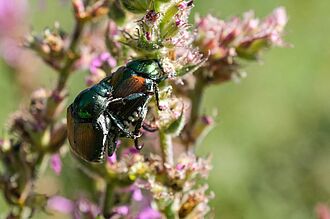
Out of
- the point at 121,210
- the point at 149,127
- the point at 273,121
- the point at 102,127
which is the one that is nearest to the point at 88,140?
the point at 102,127

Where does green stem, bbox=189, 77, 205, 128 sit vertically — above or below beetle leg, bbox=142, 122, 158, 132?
below

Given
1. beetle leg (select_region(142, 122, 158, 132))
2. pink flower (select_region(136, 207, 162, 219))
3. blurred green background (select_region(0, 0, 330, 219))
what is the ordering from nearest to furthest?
beetle leg (select_region(142, 122, 158, 132)) → pink flower (select_region(136, 207, 162, 219)) → blurred green background (select_region(0, 0, 330, 219))

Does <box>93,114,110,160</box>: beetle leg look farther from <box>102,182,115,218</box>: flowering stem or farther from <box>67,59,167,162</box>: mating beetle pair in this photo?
<box>102,182,115,218</box>: flowering stem

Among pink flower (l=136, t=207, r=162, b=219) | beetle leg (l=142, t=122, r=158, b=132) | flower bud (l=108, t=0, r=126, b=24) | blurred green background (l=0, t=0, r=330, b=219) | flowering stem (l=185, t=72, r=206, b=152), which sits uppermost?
flower bud (l=108, t=0, r=126, b=24)

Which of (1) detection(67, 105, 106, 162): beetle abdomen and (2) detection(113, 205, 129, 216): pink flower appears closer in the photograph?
(1) detection(67, 105, 106, 162): beetle abdomen

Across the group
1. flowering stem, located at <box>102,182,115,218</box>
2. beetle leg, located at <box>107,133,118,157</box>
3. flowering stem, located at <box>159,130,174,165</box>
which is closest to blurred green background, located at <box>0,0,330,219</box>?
flowering stem, located at <box>102,182,115,218</box>

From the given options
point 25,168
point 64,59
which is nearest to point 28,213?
point 25,168
